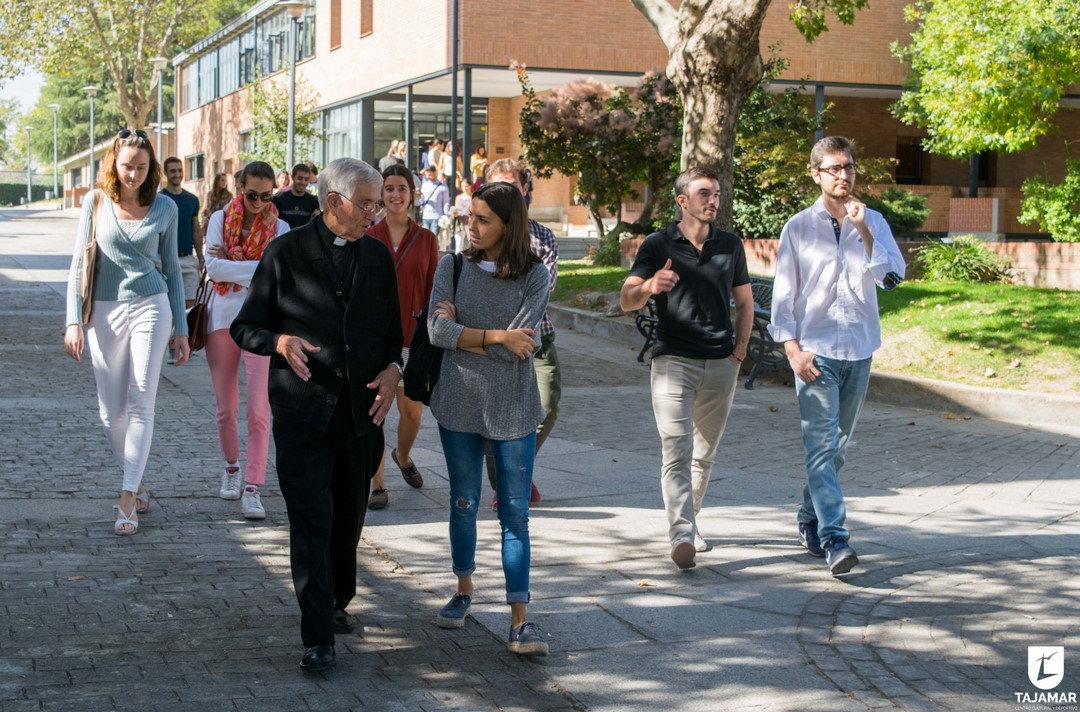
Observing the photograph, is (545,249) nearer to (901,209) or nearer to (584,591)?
(584,591)

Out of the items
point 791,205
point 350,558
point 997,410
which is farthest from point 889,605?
point 791,205

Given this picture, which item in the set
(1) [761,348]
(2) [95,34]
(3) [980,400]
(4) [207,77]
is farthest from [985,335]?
(4) [207,77]

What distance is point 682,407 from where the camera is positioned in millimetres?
6168

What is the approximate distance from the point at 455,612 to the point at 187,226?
7927 mm

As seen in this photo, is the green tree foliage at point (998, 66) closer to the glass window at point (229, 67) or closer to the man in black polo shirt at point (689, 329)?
the man in black polo shirt at point (689, 329)

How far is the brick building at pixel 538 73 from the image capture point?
27828 millimetres

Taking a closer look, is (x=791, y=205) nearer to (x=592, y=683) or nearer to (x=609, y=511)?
(x=609, y=511)

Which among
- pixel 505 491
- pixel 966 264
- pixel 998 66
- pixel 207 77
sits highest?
pixel 207 77

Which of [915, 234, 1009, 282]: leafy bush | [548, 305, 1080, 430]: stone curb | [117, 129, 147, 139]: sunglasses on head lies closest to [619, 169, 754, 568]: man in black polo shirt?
[117, 129, 147, 139]: sunglasses on head

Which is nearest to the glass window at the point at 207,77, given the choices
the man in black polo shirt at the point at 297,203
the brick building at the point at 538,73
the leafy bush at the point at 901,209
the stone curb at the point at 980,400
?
the brick building at the point at 538,73

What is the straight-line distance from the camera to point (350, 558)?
16.9 feet

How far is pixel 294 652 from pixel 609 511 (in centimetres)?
281

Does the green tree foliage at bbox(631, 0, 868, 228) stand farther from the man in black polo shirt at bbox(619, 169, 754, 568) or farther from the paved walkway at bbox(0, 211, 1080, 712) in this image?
the man in black polo shirt at bbox(619, 169, 754, 568)

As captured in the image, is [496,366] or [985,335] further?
[985,335]
